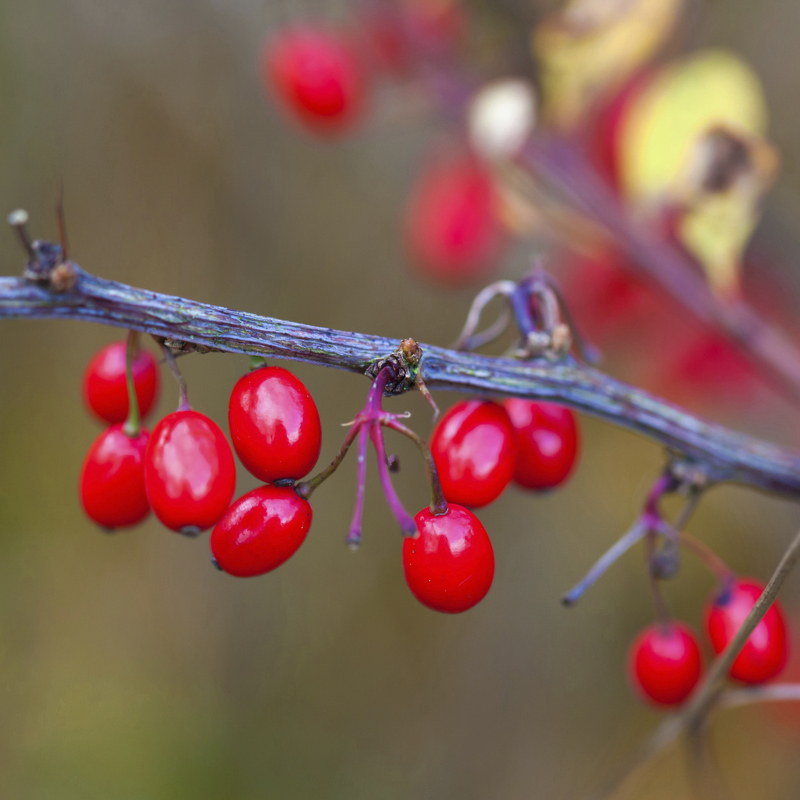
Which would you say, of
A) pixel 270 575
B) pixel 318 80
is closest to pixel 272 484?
pixel 318 80

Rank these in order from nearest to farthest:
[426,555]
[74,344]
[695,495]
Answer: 1. [426,555]
2. [695,495]
3. [74,344]

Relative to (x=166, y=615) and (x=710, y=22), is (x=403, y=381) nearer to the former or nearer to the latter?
(x=166, y=615)

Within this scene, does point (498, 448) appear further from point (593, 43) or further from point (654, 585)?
point (593, 43)

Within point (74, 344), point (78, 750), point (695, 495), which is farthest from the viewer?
point (74, 344)

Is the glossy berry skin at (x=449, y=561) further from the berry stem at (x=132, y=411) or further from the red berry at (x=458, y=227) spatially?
the red berry at (x=458, y=227)

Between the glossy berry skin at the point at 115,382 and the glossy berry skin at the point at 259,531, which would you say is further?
the glossy berry skin at the point at 115,382

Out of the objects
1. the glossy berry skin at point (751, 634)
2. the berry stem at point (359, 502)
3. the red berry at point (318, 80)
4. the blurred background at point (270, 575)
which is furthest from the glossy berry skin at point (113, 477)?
the blurred background at point (270, 575)

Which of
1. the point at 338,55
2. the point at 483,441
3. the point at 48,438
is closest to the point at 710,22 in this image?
the point at 338,55
